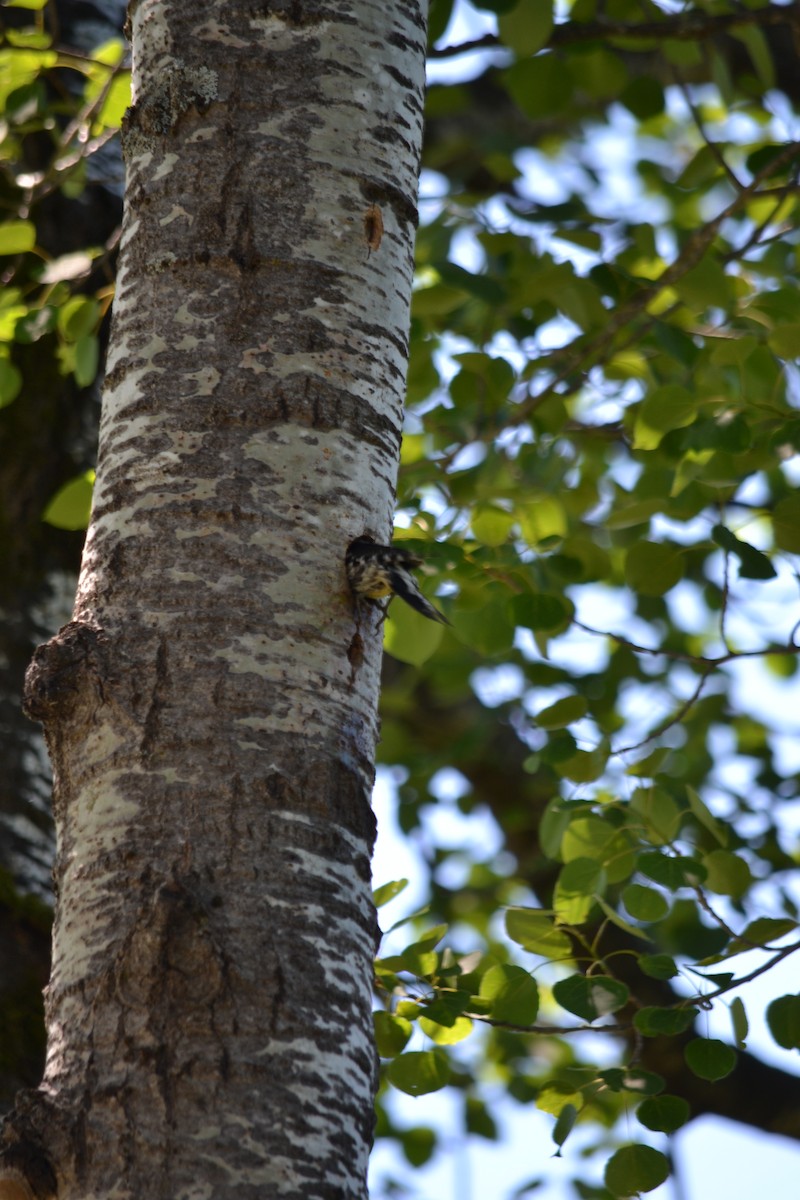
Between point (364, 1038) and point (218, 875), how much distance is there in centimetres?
18

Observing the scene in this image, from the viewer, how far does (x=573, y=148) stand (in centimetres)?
485

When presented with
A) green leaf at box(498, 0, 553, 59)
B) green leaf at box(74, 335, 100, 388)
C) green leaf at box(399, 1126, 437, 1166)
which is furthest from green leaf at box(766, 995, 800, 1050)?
green leaf at box(399, 1126, 437, 1166)

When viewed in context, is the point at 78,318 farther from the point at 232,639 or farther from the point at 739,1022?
the point at 739,1022

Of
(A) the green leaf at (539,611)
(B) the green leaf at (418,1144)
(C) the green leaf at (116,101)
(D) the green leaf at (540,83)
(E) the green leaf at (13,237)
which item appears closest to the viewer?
(A) the green leaf at (539,611)

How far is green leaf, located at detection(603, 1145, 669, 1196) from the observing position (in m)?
1.36

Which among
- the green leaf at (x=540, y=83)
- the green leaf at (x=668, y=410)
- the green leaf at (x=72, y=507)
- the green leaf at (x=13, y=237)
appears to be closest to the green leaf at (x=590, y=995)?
the green leaf at (x=668, y=410)

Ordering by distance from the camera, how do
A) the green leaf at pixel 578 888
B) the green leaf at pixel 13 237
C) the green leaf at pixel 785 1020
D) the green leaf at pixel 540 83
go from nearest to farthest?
the green leaf at pixel 785 1020 < the green leaf at pixel 578 888 < the green leaf at pixel 13 237 < the green leaf at pixel 540 83

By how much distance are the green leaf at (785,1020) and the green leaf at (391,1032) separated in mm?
447

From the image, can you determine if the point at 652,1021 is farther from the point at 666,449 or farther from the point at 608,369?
the point at 608,369

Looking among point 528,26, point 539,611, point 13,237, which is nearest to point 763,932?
point 539,611

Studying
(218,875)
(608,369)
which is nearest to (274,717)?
(218,875)

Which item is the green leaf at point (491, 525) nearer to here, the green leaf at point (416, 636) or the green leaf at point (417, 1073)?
the green leaf at point (416, 636)

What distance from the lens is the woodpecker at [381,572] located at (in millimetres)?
1056

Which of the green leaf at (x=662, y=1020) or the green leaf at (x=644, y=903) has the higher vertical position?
the green leaf at (x=644, y=903)
